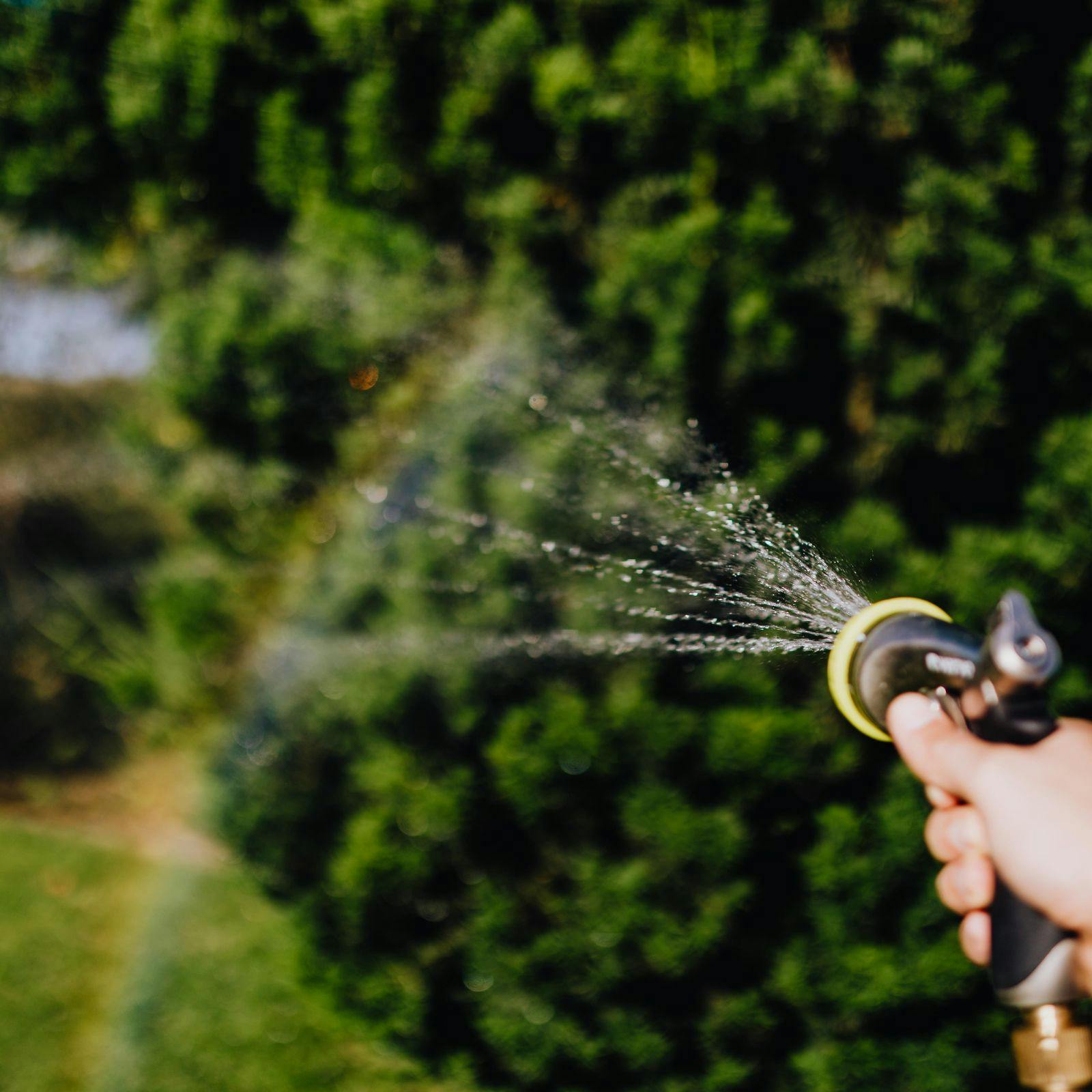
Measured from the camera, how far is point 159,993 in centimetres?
406

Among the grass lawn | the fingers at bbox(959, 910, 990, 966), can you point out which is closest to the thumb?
the fingers at bbox(959, 910, 990, 966)

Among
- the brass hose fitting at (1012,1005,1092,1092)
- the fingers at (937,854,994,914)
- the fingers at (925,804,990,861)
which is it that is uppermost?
the fingers at (925,804,990,861)

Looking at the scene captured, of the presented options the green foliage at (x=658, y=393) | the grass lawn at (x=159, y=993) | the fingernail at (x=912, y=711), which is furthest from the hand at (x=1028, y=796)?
the grass lawn at (x=159, y=993)

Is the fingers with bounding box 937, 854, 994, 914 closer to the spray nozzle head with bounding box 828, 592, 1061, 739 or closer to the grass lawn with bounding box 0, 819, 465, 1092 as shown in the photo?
the spray nozzle head with bounding box 828, 592, 1061, 739

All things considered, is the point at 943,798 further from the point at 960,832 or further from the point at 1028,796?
the point at 1028,796

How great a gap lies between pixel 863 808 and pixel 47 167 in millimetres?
3171

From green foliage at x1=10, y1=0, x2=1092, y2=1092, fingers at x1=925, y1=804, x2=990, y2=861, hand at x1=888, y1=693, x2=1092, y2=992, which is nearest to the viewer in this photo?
hand at x1=888, y1=693, x2=1092, y2=992

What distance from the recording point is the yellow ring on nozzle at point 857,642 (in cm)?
153

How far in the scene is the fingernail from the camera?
145 cm

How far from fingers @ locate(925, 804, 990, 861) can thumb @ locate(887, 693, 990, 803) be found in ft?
0.27

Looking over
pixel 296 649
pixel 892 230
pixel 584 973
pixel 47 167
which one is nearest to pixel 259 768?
pixel 296 649

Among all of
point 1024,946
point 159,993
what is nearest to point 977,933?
point 1024,946

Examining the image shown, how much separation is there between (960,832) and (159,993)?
144 inches

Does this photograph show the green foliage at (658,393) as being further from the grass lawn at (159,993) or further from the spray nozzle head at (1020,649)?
the spray nozzle head at (1020,649)
